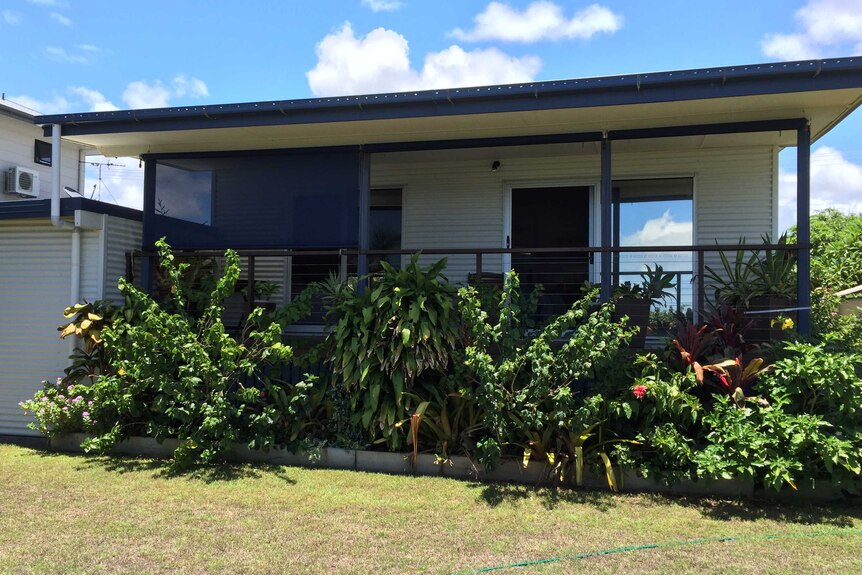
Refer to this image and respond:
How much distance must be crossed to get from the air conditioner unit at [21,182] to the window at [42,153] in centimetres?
83

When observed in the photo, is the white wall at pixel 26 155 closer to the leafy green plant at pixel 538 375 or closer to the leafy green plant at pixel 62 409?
the leafy green plant at pixel 62 409

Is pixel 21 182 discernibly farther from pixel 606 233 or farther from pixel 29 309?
pixel 606 233

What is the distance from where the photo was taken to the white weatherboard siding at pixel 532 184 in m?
7.72

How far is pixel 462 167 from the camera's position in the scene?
8531 millimetres

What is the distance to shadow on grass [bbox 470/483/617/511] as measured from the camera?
4773mm

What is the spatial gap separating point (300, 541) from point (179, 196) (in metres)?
4.89

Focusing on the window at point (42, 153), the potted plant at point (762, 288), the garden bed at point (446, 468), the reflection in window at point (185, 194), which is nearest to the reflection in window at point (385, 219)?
the reflection in window at point (185, 194)

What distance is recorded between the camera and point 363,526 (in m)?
4.25

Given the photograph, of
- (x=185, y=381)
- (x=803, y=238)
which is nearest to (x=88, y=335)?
(x=185, y=381)

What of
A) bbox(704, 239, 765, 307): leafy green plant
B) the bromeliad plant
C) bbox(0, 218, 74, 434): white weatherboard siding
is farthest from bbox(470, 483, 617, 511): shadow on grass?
bbox(0, 218, 74, 434): white weatherboard siding

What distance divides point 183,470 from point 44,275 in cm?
334

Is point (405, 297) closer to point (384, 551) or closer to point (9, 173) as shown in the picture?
point (384, 551)

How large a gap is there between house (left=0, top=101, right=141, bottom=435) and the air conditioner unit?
21.4 ft

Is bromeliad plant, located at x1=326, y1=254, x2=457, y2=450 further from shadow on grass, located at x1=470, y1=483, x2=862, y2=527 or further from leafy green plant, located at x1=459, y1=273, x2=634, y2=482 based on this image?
shadow on grass, located at x1=470, y1=483, x2=862, y2=527
